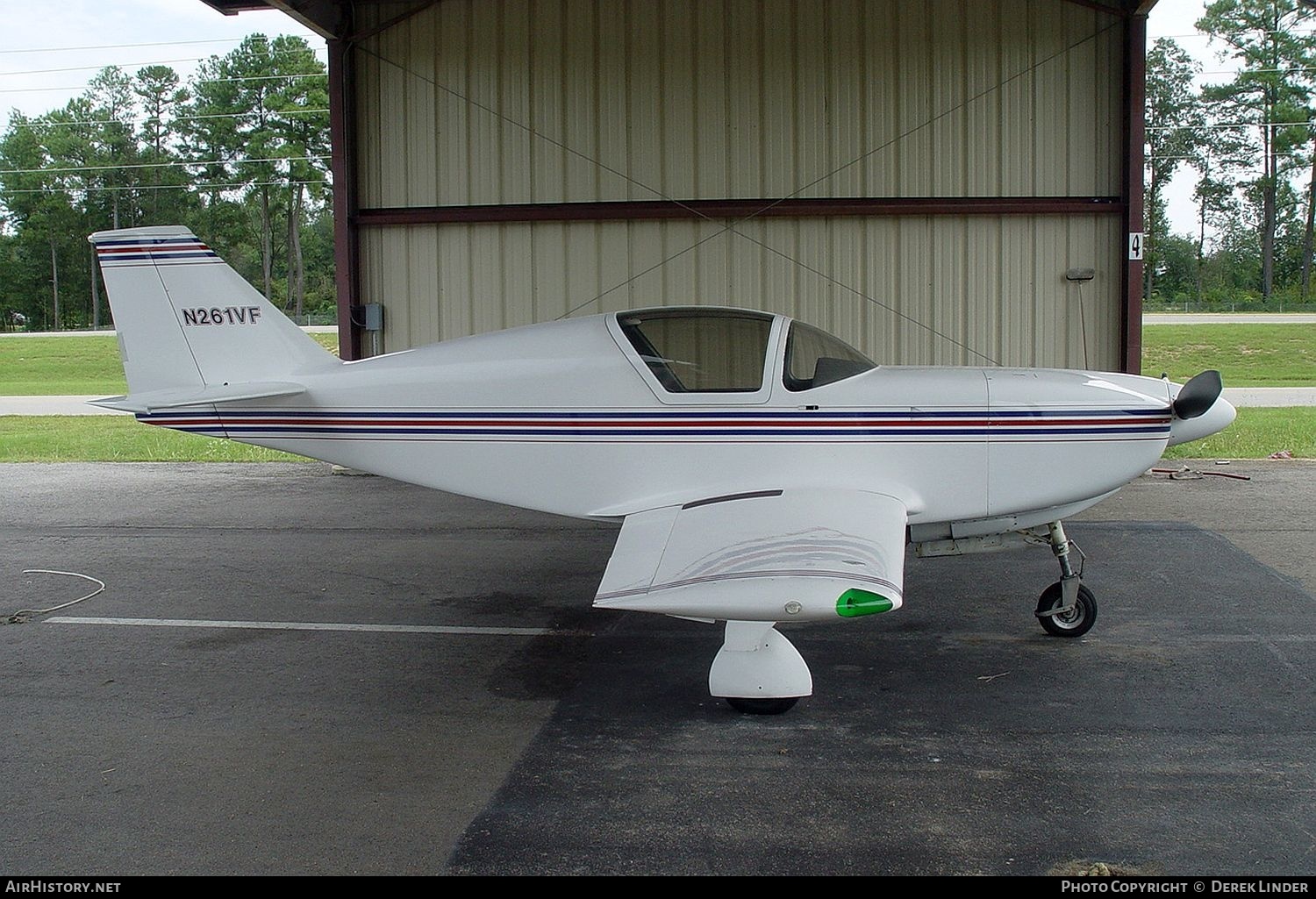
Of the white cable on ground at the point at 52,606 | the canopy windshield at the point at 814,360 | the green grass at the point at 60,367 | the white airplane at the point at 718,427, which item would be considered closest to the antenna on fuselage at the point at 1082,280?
the white airplane at the point at 718,427

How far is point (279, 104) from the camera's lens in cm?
5828

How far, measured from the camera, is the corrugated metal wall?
11.3 metres

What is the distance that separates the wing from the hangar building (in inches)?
249

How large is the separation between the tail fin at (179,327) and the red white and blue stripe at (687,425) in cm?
31

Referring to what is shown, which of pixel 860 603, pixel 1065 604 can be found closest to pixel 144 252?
pixel 860 603

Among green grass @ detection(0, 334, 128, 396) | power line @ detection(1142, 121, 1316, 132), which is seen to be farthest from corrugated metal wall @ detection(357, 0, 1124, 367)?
power line @ detection(1142, 121, 1316, 132)

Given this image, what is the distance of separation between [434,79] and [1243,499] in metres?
9.19

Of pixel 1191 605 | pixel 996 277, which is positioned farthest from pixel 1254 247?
pixel 1191 605

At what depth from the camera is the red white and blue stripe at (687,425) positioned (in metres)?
5.77

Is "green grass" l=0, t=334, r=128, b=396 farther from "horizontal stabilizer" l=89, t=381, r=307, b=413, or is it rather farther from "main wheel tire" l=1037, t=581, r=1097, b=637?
"main wheel tire" l=1037, t=581, r=1097, b=637

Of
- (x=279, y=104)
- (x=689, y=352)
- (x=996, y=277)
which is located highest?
(x=279, y=104)

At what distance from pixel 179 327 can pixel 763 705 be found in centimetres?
426

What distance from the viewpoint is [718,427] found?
594 centimetres
